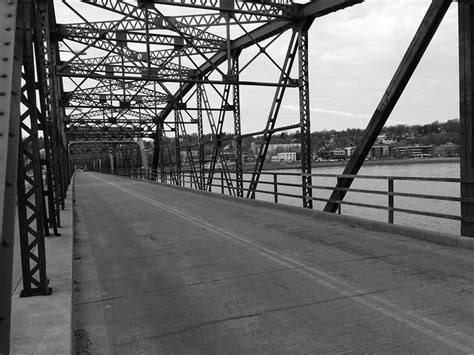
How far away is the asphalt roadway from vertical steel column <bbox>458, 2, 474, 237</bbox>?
35.5 inches

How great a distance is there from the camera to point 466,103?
8242 millimetres

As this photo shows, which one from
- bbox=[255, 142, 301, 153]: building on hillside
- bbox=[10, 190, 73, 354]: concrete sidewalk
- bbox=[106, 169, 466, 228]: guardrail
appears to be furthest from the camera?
bbox=[255, 142, 301, 153]: building on hillside

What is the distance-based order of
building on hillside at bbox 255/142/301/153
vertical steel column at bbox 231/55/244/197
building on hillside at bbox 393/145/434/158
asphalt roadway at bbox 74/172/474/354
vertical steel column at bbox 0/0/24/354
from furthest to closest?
1. vertical steel column at bbox 231/55/244/197
2. building on hillside at bbox 255/142/301/153
3. building on hillside at bbox 393/145/434/158
4. asphalt roadway at bbox 74/172/474/354
5. vertical steel column at bbox 0/0/24/354

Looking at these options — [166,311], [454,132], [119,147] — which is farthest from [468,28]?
[119,147]

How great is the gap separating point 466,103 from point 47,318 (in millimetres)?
7684

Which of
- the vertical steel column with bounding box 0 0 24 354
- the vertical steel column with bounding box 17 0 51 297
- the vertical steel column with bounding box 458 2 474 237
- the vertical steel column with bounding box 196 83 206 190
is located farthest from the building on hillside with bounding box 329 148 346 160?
the vertical steel column with bounding box 0 0 24 354

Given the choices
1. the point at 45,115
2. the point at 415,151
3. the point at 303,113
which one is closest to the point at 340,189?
the point at 303,113

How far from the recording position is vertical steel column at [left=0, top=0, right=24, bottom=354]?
297cm

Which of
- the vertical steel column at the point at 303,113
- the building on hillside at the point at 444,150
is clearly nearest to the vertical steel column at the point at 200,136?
the vertical steel column at the point at 303,113

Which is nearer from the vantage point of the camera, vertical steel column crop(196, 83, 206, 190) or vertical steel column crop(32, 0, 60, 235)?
vertical steel column crop(32, 0, 60, 235)

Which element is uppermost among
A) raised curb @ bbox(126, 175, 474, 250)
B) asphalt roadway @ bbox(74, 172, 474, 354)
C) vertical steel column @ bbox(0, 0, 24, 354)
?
vertical steel column @ bbox(0, 0, 24, 354)

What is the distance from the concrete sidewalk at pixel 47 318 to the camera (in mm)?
3868

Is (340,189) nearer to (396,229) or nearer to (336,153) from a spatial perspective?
(396,229)

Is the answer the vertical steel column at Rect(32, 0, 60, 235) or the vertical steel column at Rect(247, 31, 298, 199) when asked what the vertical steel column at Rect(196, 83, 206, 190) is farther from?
the vertical steel column at Rect(32, 0, 60, 235)
